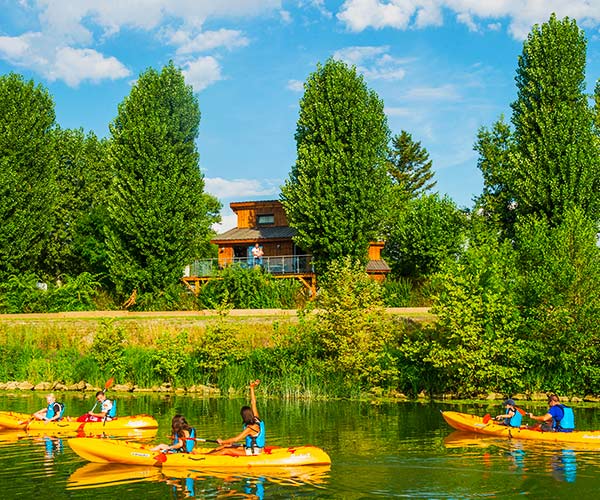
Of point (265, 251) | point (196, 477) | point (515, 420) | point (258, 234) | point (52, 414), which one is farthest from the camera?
point (258, 234)

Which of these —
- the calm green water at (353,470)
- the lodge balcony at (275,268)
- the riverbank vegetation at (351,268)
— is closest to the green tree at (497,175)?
the riverbank vegetation at (351,268)

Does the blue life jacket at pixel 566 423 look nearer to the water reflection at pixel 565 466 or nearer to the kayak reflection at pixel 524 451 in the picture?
the kayak reflection at pixel 524 451

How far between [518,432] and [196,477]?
10606 millimetres

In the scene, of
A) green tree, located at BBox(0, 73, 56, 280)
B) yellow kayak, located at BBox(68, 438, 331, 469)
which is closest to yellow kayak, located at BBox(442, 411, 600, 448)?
yellow kayak, located at BBox(68, 438, 331, 469)

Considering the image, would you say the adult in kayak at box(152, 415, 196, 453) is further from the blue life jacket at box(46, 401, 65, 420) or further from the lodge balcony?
the lodge balcony

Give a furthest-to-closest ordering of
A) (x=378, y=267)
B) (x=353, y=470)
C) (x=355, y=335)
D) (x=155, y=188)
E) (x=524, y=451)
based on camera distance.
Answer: (x=378, y=267)
(x=155, y=188)
(x=355, y=335)
(x=524, y=451)
(x=353, y=470)

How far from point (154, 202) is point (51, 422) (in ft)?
85.9

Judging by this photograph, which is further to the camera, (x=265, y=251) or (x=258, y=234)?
(x=258, y=234)

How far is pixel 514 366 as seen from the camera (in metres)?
31.3

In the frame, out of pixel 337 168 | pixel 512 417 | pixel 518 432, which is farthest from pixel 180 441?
pixel 337 168

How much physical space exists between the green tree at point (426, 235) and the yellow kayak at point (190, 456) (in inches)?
1403

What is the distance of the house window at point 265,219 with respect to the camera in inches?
2461

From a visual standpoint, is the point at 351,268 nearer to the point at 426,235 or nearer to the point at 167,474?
the point at 426,235

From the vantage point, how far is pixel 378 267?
184 ft
